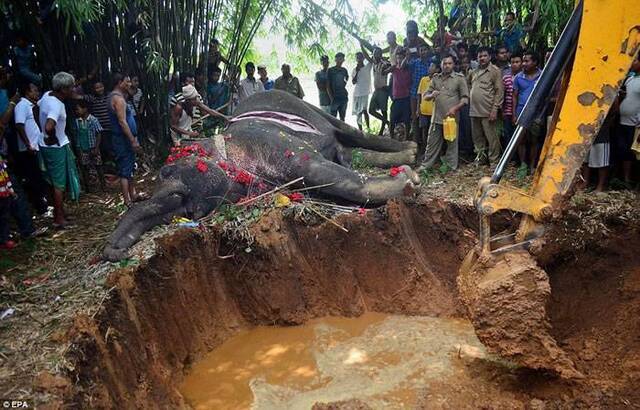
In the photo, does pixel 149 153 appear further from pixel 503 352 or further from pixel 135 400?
pixel 503 352

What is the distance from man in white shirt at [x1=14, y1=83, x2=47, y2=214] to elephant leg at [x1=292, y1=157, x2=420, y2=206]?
3.14 metres

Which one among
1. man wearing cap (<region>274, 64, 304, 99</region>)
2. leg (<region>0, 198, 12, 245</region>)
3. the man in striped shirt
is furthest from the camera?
man wearing cap (<region>274, 64, 304, 99</region>)

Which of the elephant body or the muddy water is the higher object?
the elephant body

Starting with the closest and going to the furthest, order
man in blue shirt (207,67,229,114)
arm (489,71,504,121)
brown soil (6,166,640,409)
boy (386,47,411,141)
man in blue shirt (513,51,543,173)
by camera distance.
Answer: brown soil (6,166,640,409) < man in blue shirt (513,51,543,173) < arm (489,71,504,121) < boy (386,47,411,141) < man in blue shirt (207,67,229,114)

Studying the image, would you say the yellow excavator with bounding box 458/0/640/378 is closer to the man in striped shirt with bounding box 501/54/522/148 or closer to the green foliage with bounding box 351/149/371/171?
the man in striped shirt with bounding box 501/54/522/148

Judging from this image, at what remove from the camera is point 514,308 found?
3711mm

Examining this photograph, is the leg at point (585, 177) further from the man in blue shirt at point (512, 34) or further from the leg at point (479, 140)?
the man in blue shirt at point (512, 34)

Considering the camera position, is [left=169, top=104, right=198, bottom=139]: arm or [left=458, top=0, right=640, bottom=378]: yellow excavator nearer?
[left=458, top=0, right=640, bottom=378]: yellow excavator

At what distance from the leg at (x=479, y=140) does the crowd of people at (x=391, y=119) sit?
0.05 feet

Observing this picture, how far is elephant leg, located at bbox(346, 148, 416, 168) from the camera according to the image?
7.75 metres

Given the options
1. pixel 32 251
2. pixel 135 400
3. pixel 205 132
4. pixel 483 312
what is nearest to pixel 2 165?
pixel 32 251

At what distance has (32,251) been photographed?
18.0ft

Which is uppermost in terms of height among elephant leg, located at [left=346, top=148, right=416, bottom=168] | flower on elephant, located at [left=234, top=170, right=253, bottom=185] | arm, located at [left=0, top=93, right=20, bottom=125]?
arm, located at [left=0, top=93, right=20, bottom=125]

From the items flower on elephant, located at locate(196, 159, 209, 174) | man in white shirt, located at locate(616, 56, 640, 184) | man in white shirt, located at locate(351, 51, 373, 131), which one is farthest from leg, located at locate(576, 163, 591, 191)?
man in white shirt, located at locate(351, 51, 373, 131)
